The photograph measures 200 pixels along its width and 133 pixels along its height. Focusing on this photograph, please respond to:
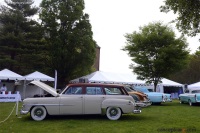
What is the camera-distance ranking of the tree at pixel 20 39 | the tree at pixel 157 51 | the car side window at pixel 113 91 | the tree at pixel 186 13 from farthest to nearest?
the tree at pixel 20 39 → the tree at pixel 157 51 → the car side window at pixel 113 91 → the tree at pixel 186 13

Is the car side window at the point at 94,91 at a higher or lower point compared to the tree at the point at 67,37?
lower

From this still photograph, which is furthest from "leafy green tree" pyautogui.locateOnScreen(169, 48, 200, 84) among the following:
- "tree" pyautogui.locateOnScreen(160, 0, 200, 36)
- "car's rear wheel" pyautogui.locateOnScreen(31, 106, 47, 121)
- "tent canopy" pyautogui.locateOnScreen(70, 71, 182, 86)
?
"car's rear wheel" pyautogui.locateOnScreen(31, 106, 47, 121)

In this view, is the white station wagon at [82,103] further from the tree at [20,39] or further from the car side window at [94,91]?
the tree at [20,39]

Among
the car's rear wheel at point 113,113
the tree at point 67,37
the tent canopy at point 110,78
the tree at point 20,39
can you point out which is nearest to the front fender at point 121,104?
the car's rear wheel at point 113,113

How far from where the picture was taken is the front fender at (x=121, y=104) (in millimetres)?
10734

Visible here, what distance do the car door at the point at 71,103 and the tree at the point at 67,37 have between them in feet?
67.8

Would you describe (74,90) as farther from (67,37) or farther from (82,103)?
(67,37)

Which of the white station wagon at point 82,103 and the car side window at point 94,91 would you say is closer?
the white station wagon at point 82,103

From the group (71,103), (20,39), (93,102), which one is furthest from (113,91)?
(20,39)

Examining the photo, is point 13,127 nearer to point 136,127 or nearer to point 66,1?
point 136,127

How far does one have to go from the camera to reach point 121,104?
1076 cm

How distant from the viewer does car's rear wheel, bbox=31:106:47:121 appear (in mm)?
10594

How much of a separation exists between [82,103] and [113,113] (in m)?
1.47

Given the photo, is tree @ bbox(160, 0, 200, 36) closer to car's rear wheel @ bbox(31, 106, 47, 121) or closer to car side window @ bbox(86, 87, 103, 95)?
car side window @ bbox(86, 87, 103, 95)
